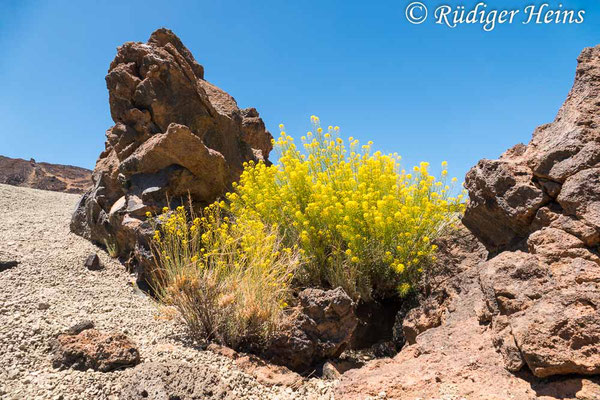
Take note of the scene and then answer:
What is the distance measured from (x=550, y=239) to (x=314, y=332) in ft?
7.37

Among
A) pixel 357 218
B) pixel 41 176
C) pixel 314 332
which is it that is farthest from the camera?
pixel 41 176

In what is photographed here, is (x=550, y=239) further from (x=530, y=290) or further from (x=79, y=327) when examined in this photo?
(x=79, y=327)

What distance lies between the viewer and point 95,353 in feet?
11.3

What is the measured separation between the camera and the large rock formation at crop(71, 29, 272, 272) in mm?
6777

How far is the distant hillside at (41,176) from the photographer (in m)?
21.1

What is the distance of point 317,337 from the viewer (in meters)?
4.24

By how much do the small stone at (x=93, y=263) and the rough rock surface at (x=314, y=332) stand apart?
391 cm

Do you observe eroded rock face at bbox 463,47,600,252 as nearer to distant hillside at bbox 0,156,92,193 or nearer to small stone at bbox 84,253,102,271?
small stone at bbox 84,253,102,271

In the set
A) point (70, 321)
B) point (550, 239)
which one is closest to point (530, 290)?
point (550, 239)

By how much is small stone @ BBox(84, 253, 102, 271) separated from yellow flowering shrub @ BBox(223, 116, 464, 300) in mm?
2445

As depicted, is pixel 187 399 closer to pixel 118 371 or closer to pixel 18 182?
pixel 118 371

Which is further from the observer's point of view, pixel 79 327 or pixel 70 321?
pixel 70 321

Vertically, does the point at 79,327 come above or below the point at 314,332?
below

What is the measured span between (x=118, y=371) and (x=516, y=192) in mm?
3571
